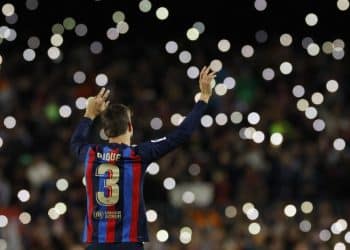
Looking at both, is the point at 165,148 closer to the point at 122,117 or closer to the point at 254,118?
the point at 122,117

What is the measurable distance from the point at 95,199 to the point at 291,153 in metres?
7.07

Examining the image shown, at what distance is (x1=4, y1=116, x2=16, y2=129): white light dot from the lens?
1316 centimetres

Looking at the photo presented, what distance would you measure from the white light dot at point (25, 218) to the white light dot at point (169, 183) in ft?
5.12

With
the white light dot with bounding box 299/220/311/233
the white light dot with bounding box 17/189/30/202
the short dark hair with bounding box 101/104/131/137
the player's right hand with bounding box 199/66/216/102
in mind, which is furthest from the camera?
the white light dot with bounding box 17/189/30/202

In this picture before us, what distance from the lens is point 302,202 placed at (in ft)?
39.5

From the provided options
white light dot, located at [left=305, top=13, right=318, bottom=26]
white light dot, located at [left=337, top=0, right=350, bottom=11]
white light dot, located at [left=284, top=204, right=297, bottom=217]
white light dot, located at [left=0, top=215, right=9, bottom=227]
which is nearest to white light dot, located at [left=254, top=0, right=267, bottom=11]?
white light dot, located at [left=305, top=13, right=318, bottom=26]

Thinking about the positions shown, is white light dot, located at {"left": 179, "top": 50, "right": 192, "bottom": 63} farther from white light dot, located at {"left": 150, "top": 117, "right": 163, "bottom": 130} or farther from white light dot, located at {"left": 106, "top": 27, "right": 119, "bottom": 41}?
white light dot, located at {"left": 150, "top": 117, "right": 163, "bottom": 130}

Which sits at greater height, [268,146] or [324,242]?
[268,146]

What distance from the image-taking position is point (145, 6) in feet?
48.0

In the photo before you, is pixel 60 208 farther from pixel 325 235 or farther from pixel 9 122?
pixel 325 235

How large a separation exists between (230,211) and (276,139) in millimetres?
1404

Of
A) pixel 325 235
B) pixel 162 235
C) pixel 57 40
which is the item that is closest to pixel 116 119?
pixel 162 235

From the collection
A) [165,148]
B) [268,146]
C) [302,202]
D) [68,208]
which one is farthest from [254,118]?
[165,148]

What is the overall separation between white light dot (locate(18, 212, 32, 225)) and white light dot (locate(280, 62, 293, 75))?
165 inches
